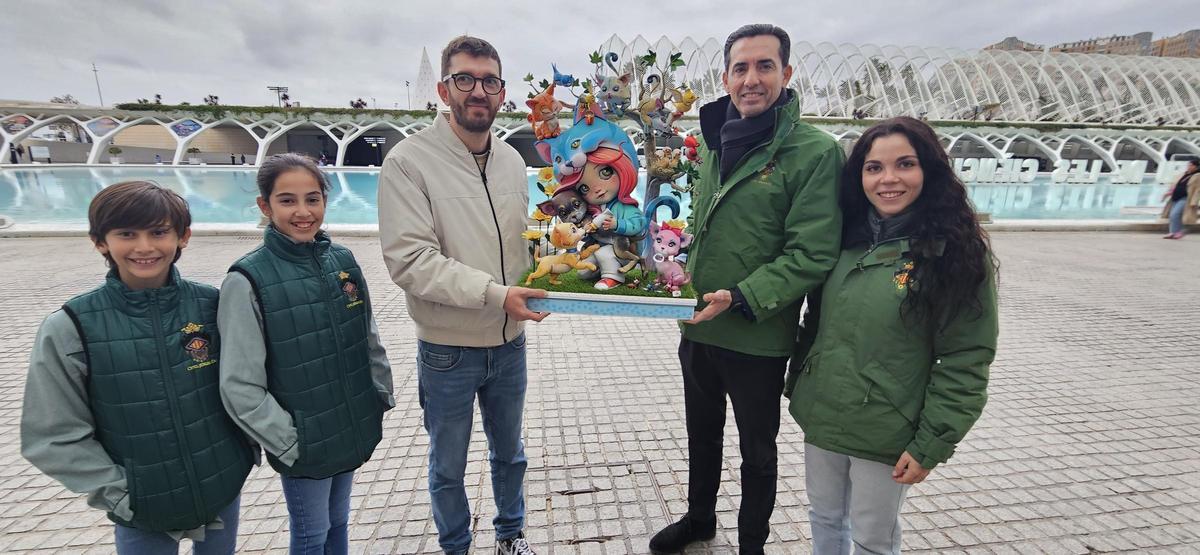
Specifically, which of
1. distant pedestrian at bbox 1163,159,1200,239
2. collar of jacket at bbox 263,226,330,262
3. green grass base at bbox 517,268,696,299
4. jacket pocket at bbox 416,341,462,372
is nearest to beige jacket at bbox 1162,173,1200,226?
distant pedestrian at bbox 1163,159,1200,239

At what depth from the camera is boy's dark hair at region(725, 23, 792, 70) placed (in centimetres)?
216

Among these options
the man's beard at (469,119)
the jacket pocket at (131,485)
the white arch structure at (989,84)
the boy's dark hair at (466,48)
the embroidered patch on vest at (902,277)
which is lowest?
the jacket pocket at (131,485)

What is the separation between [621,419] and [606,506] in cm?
111

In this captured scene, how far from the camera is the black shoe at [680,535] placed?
2844 millimetres

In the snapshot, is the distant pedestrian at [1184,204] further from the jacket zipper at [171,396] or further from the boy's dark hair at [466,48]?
the jacket zipper at [171,396]

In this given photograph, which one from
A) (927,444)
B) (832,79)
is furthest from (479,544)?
(832,79)

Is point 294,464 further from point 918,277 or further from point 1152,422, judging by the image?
point 1152,422

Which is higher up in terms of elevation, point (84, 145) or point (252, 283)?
point (84, 145)

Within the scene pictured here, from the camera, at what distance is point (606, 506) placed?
127 inches

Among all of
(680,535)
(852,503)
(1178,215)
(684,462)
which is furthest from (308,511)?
→ (1178,215)

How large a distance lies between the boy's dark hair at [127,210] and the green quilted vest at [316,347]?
283 mm

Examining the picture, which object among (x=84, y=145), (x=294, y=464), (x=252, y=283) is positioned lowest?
(x=294, y=464)

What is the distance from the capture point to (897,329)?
1.94 m

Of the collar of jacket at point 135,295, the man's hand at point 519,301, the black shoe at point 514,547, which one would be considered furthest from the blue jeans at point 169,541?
the man's hand at point 519,301
